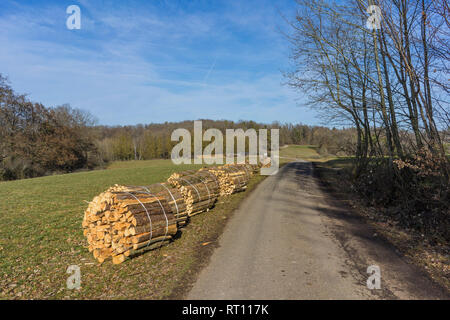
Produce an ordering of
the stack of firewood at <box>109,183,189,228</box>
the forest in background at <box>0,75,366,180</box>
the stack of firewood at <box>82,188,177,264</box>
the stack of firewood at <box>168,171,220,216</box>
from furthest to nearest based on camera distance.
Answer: the forest in background at <box>0,75,366,180</box> < the stack of firewood at <box>168,171,220,216</box> < the stack of firewood at <box>109,183,189,228</box> < the stack of firewood at <box>82,188,177,264</box>

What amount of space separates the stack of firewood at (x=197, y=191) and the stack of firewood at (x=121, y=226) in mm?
3176

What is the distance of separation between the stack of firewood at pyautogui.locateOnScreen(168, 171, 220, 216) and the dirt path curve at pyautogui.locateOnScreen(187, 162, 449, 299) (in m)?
1.67

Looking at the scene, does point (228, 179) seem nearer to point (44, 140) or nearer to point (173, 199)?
point (173, 199)

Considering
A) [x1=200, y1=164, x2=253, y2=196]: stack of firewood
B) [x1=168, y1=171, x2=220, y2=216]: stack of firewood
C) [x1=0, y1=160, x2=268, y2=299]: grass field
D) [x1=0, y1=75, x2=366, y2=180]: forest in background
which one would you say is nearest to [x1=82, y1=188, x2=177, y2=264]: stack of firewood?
[x1=0, y1=160, x2=268, y2=299]: grass field

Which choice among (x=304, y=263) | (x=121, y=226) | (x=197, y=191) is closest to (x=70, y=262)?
(x=121, y=226)

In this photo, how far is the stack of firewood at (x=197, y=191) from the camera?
9672 millimetres

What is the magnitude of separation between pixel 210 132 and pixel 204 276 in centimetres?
6279

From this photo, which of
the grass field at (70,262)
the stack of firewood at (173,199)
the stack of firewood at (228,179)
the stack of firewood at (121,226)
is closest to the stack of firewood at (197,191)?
the grass field at (70,262)

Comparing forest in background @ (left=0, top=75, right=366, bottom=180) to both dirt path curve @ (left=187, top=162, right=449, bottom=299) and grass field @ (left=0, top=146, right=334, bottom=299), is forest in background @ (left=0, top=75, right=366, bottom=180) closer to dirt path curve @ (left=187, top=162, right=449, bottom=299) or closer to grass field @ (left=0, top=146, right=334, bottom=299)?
dirt path curve @ (left=187, top=162, right=449, bottom=299)

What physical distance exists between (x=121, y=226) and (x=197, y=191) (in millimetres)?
4402

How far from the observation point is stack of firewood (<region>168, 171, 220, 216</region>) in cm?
967

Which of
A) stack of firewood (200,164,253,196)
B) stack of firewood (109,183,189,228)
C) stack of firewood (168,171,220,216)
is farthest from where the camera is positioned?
stack of firewood (200,164,253,196)

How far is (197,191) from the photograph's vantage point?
10016mm

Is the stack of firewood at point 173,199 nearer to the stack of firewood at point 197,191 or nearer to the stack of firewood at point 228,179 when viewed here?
the stack of firewood at point 197,191
